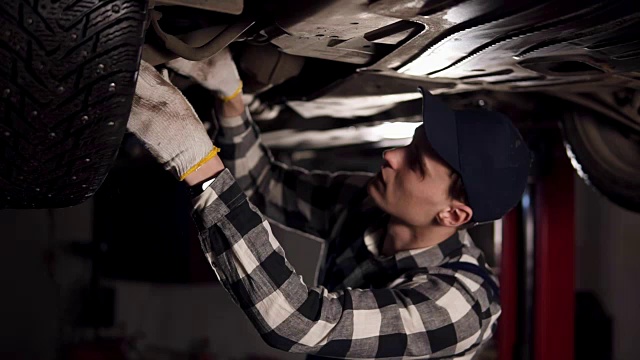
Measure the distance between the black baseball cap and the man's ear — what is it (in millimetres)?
12

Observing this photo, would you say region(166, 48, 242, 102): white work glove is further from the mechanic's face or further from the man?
the mechanic's face

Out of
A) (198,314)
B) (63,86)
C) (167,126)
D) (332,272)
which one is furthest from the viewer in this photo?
(198,314)

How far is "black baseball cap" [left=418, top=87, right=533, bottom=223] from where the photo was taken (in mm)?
1092

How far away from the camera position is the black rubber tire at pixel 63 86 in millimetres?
577

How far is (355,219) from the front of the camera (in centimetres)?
130

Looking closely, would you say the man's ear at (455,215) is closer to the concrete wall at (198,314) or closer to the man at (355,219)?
the man at (355,219)

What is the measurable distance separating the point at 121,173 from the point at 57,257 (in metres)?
0.81

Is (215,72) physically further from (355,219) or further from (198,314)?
(198,314)

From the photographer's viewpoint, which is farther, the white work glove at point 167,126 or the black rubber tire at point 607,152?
the black rubber tire at point 607,152

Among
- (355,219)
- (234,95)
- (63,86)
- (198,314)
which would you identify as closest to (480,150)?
(355,219)

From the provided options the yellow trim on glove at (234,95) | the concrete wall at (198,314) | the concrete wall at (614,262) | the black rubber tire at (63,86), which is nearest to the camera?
the black rubber tire at (63,86)

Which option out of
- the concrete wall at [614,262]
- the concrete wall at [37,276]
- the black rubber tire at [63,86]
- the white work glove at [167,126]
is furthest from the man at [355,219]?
the concrete wall at [614,262]

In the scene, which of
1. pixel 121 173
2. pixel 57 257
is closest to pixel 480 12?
pixel 121 173

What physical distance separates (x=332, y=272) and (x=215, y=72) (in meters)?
0.47
